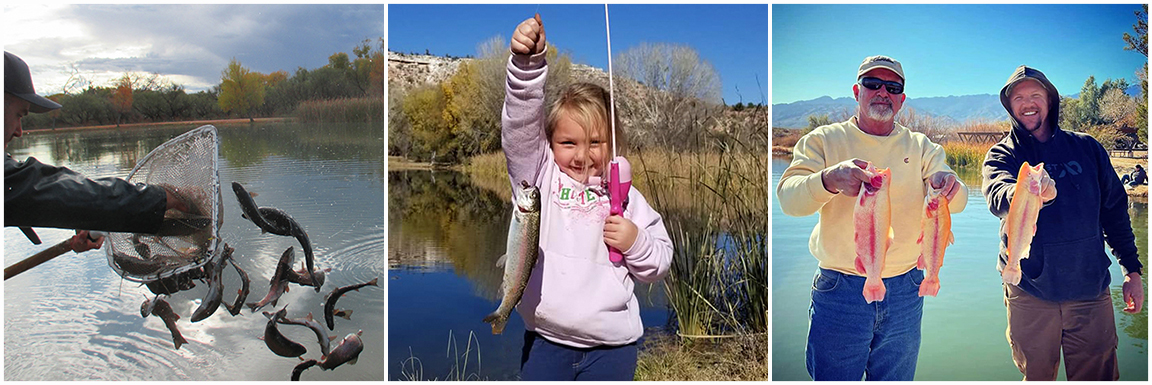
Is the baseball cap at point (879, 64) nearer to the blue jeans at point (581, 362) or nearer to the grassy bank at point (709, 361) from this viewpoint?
the grassy bank at point (709, 361)

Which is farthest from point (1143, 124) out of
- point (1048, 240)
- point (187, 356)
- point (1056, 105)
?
point (187, 356)

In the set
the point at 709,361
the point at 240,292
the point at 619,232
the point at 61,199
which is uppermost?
the point at 61,199

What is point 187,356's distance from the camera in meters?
3.83

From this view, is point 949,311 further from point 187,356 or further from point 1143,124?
point 187,356

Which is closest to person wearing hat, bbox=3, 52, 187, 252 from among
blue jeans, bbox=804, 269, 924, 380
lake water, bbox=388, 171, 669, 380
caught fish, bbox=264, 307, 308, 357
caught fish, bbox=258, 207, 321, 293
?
caught fish, bbox=258, 207, 321, 293

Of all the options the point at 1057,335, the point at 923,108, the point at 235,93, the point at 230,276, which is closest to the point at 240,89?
the point at 235,93

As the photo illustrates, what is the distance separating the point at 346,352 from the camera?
3.95m

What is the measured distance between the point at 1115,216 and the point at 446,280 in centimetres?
341

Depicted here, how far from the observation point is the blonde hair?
3514 millimetres

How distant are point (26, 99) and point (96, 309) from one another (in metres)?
1.00

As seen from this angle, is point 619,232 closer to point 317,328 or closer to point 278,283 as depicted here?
point 317,328

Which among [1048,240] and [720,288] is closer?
[1048,240]

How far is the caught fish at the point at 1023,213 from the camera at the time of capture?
12.8 feet

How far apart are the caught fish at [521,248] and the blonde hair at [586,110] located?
0.39 m
